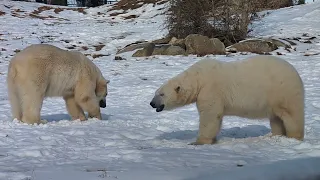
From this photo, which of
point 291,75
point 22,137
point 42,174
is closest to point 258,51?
point 291,75

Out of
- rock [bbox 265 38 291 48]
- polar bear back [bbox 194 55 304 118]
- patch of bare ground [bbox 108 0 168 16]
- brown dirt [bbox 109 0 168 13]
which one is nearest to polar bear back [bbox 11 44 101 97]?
polar bear back [bbox 194 55 304 118]

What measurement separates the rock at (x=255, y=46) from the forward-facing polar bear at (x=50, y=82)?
1032 cm

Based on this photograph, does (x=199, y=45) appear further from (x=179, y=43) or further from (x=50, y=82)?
(x=50, y=82)

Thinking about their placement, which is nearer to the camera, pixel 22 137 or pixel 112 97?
pixel 22 137

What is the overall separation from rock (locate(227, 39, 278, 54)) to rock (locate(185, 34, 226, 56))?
0.91 metres

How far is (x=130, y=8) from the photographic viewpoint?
4000 cm

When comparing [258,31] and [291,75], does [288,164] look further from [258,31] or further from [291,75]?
[258,31]

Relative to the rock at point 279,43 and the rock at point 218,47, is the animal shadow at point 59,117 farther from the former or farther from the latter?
the rock at point 279,43

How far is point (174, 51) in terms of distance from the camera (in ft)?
61.4

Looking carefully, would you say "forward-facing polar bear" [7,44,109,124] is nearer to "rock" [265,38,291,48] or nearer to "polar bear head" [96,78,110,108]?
"polar bear head" [96,78,110,108]

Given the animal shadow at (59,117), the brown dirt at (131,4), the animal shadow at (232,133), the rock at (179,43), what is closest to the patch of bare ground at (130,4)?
the brown dirt at (131,4)

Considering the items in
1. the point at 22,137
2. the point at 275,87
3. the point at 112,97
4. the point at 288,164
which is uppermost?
the point at 275,87

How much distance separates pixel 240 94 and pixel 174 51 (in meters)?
12.2

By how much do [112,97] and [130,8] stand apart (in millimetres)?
28750
